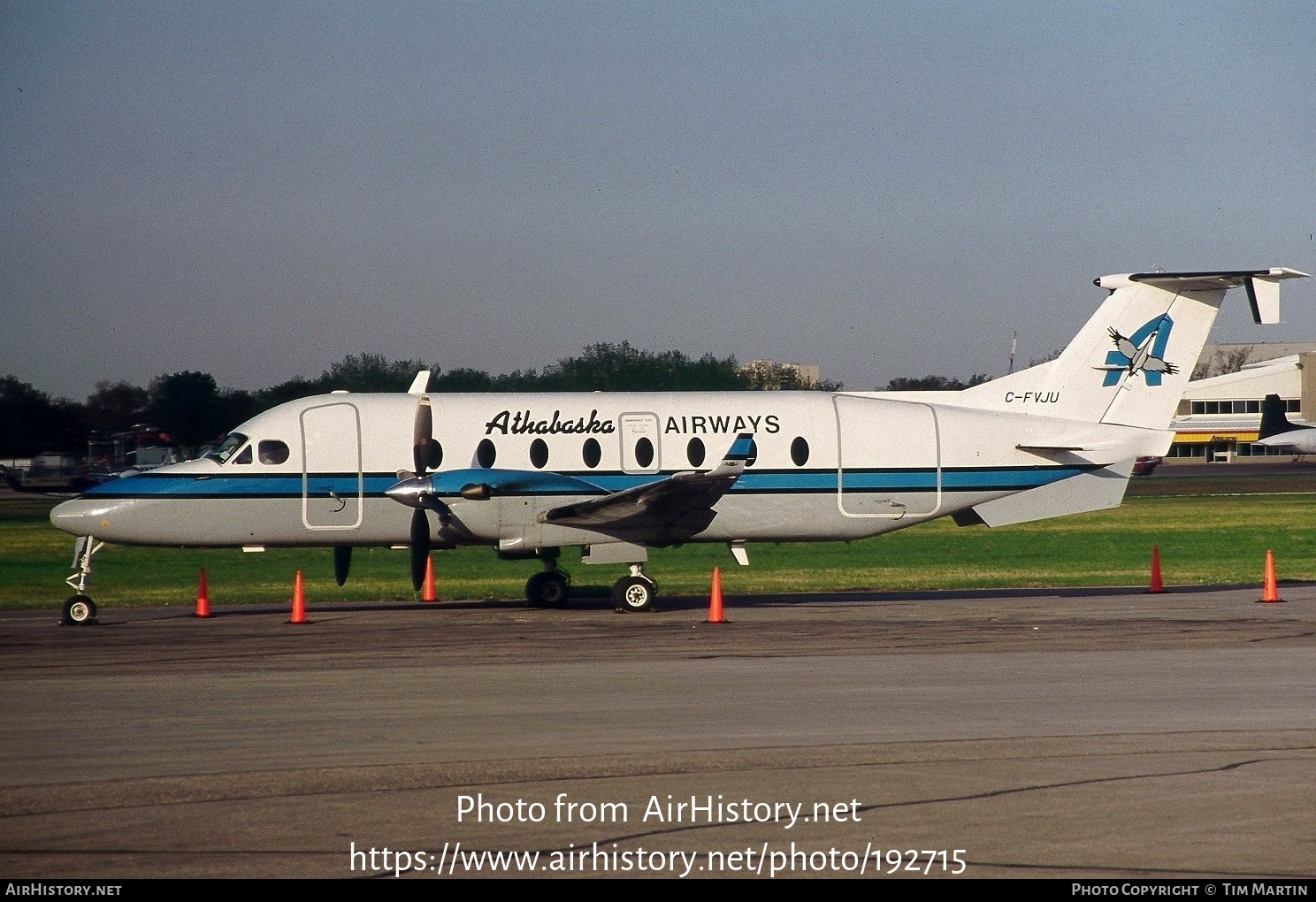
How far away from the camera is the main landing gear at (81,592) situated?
2064cm

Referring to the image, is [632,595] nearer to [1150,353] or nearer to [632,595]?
[632,595]

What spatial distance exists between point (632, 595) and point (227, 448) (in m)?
6.95

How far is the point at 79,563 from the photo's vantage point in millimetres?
21344

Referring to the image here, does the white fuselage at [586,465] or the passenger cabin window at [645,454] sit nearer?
the white fuselage at [586,465]

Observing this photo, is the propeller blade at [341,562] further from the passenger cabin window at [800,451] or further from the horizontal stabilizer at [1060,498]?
the horizontal stabilizer at [1060,498]

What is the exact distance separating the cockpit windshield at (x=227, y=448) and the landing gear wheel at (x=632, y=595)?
6509mm

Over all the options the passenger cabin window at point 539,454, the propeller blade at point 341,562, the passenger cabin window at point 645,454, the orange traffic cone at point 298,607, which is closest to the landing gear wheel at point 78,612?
the orange traffic cone at point 298,607

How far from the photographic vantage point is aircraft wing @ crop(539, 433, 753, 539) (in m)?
20.7

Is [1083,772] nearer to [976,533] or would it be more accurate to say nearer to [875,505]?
[875,505]

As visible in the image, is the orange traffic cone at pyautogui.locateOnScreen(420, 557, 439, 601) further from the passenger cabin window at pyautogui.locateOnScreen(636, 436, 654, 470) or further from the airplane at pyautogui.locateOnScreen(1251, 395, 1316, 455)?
the airplane at pyautogui.locateOnScreen(1251, 395, 1316, 455)

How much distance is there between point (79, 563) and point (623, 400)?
8.88 metres

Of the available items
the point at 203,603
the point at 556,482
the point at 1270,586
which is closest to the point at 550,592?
the point at 556,482
